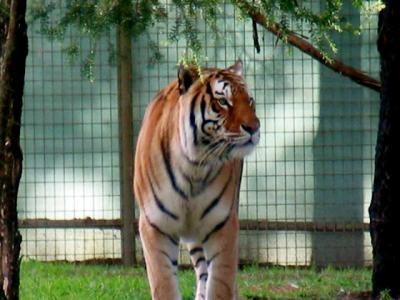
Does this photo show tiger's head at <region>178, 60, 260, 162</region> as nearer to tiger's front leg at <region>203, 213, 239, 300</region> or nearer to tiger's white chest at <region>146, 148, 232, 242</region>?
tiger's white chest at <region>146, 148, 232, 242</region>

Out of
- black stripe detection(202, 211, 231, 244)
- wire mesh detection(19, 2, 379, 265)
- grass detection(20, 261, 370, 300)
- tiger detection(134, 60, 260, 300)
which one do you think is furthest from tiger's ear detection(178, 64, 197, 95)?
wire mesh detection(19, 2, 379, 265)

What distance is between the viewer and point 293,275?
398 inches

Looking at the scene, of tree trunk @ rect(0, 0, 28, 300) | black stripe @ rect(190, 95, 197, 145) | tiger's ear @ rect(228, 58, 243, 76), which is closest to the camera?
tree trunk @ rect(0, 0, 28, 300)

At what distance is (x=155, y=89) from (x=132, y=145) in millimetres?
582

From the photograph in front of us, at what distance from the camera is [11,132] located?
6238 mm

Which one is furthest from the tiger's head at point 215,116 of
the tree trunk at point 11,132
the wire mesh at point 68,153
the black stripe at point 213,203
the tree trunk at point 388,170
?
the wire mesh at point 68,153

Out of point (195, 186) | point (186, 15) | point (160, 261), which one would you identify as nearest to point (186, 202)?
point (195, 186)

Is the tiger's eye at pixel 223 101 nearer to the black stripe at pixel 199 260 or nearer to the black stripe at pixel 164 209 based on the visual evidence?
the black stripe at pixel 164 209

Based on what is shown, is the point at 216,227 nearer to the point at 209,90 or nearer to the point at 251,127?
the point at 251,127

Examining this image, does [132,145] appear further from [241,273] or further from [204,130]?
[204,130]

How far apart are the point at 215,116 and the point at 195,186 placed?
0.43 meters

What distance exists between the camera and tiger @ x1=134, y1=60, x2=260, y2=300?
665cm

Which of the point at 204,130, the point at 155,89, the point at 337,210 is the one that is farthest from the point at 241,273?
the point at 204,130

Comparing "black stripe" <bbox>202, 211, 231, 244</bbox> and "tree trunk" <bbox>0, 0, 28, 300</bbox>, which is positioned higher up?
"tree trunk" <bbox>0, 0, 28, 300</bbox>
